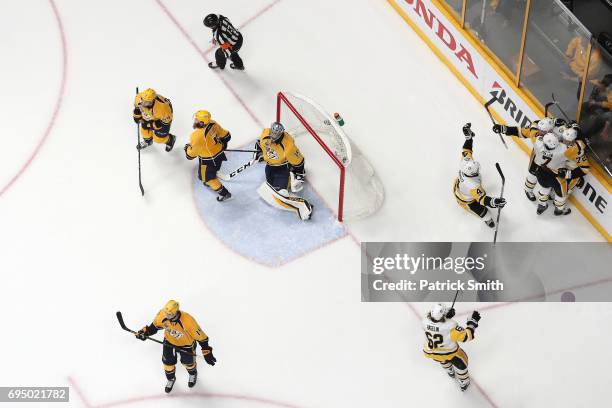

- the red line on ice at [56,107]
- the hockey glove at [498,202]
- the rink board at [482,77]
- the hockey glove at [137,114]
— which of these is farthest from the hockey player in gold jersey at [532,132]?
the red line on ice at [56,107]

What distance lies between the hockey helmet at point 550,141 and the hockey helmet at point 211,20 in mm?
2566

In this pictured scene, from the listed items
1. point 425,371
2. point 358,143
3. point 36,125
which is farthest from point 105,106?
point 425,371

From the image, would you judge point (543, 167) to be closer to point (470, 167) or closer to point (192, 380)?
point (470, 167)

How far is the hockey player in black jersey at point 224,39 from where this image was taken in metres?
9.19

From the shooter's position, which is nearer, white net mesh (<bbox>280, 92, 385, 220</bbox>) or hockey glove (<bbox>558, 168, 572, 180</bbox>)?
hockey glove (<bbox>558, 168, 572, 180</bbox>)

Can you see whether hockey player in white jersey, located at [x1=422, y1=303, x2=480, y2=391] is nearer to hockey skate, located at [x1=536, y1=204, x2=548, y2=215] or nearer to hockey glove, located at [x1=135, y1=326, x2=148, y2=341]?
hockey skate, located at [x1=536, y1=204, x2=548, y2=215]

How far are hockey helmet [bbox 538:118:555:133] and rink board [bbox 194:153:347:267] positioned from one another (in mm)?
1528

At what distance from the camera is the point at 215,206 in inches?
350

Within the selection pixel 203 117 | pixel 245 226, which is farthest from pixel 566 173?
pixel 203 117

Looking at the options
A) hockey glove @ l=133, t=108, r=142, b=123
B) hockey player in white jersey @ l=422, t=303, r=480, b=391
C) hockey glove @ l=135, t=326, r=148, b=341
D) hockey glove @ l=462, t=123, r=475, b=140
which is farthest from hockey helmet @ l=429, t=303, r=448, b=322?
hockey glove @ l=133, t=108, r=142, b=123

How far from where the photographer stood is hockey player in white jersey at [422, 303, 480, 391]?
7578 mm

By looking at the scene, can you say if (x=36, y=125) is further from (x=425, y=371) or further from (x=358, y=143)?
(x=425, y=371)

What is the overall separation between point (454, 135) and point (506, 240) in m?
0.97

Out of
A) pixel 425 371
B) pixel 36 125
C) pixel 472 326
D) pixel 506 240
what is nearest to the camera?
pixel 472 326
